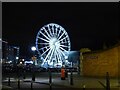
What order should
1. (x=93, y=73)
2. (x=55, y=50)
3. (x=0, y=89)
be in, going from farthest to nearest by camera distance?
(x=55, y=50), (x=93, y=73), (x=0, y=89)

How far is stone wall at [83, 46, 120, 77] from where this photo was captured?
1572 inches

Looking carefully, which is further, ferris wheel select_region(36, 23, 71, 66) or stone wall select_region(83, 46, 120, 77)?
ferris wheel select_region(36, 23, 71, 66)

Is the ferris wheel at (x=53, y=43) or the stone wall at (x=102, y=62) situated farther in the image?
A: the ferris wheel at (x=53, y=43)

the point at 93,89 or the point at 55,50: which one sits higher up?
the point at 55,50

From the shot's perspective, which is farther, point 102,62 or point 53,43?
point 53,43

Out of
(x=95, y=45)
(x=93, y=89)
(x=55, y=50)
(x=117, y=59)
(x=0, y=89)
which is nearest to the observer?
(x=93, y=89)

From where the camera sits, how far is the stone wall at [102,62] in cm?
3994

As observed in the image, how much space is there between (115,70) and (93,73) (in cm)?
430

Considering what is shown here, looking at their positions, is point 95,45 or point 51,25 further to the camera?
point 95,45

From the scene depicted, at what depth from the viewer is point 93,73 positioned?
43.7 m

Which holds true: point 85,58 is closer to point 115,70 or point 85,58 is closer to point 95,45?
point 115,70

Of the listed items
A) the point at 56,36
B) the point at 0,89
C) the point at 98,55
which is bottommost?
the point at 0,89

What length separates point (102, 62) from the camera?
41.6 m

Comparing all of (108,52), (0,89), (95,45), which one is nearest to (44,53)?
(95,45)
